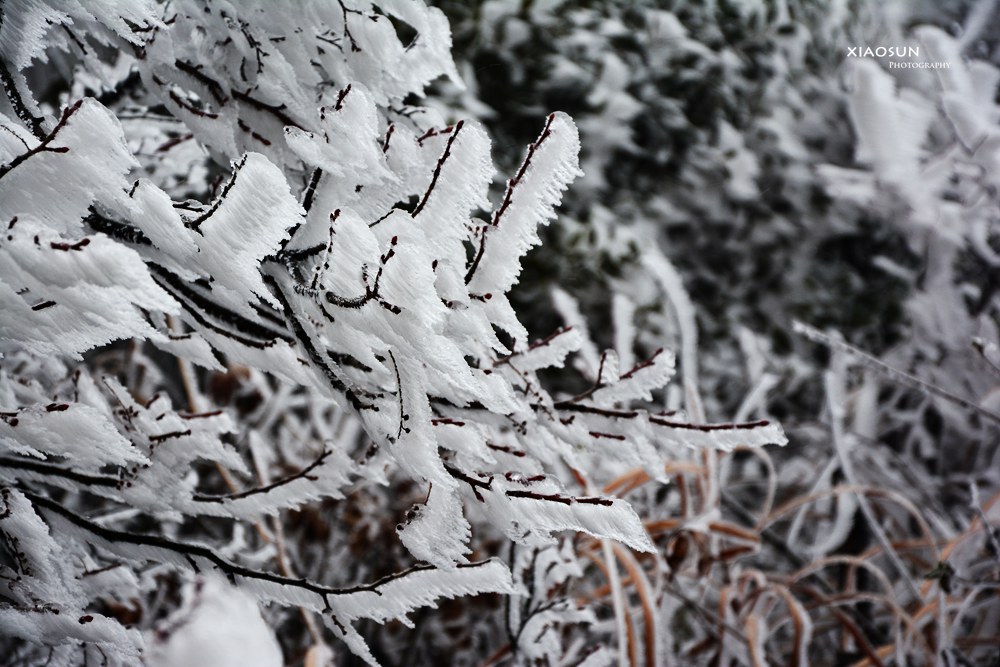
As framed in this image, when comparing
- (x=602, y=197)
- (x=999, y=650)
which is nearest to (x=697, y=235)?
(x=602, y=197)

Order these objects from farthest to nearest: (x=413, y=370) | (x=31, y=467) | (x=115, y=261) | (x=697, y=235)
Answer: (x=697, y=235) < (x=31, y=467) < (x=413, y=370) < (x=115, y=261)

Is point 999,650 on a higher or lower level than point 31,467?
lower

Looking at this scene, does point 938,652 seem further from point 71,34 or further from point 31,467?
point 71,34

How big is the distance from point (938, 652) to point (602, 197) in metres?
2.47

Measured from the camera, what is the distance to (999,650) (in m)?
1.31

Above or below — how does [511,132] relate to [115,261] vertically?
below

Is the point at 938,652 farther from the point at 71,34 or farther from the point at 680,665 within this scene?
the point at 71,34

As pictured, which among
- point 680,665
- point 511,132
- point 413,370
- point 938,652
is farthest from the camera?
point 511,132

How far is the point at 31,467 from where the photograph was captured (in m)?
0.69

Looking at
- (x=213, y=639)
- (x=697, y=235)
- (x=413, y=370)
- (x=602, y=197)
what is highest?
(x=413, y=370)

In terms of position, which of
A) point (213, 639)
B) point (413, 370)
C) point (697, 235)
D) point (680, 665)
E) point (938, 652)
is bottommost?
point (697, 235)

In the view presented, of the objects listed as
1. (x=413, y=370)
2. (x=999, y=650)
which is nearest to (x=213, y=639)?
(x=413, y=370)

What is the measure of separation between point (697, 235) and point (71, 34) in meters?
3.12

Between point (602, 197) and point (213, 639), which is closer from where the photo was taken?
point (213, 639)
